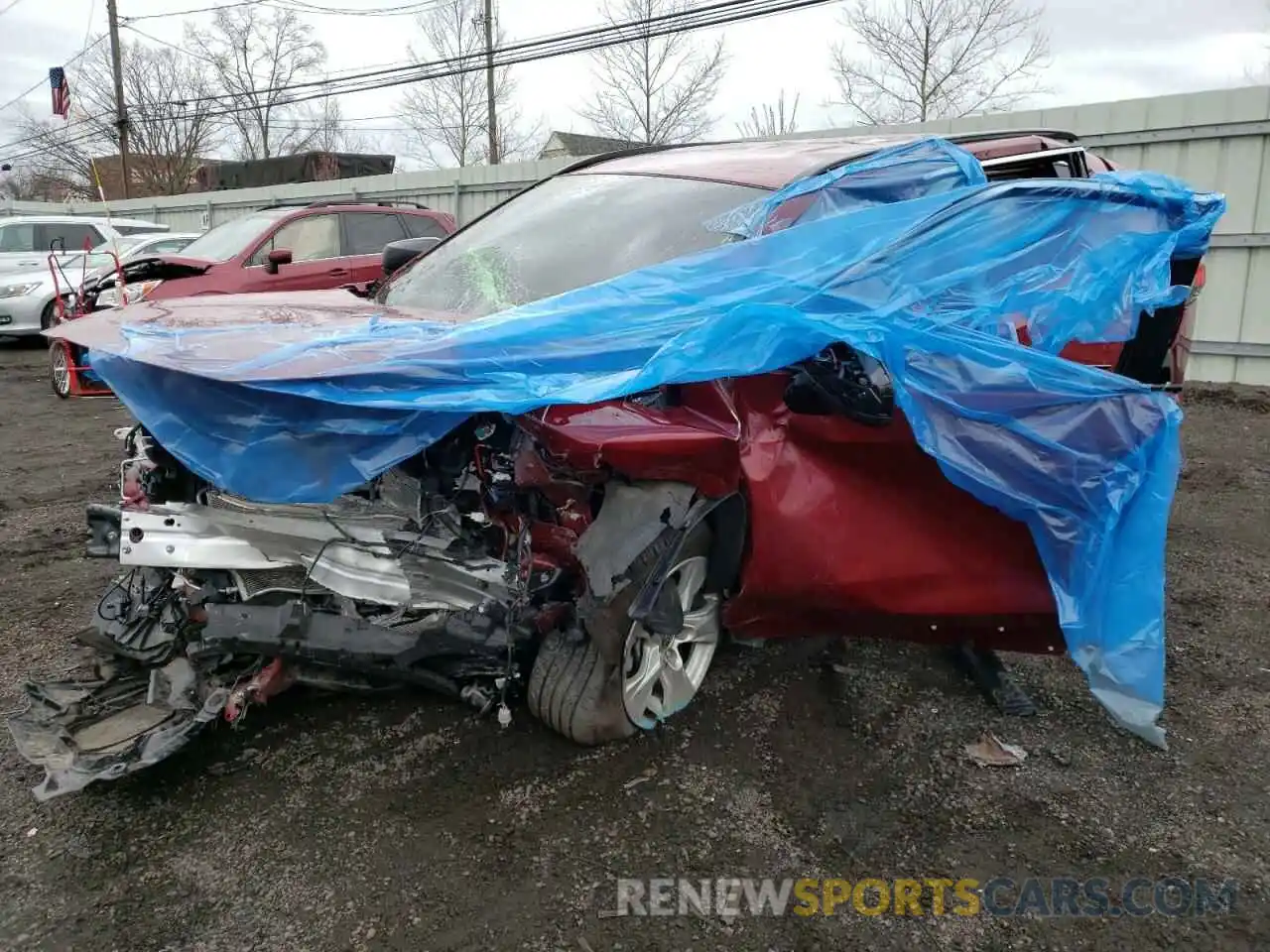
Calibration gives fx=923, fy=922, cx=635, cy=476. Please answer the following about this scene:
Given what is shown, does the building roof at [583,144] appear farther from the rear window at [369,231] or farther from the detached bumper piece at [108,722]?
the detached bumper piece at [108,722]

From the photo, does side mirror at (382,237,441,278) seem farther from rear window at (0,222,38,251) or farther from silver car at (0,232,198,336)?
rear window at (0,222,38,251)

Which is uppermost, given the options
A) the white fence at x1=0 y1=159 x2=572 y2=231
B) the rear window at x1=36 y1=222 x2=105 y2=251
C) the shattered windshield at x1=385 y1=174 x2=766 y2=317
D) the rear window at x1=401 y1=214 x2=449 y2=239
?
the white fence at x1=0 y1=159 x2=572 y2=231

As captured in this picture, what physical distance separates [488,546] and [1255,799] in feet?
7.24

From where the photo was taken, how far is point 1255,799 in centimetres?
253

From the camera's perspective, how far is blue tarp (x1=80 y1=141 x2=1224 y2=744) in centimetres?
218

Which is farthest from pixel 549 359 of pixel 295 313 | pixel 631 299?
pixel 295 313

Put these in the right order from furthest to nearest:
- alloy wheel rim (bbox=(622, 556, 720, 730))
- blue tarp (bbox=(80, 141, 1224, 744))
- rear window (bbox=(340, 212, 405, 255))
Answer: rear window (bbox=(340, 212, 405, 255))
alloy wheel rim (bbox=(622, 556, 720, 730))
blue tarp (bbox=(80, 141, 1224, 744))

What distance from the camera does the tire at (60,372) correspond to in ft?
27.5

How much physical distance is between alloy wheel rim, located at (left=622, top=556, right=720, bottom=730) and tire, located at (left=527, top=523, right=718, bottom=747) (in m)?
0.04

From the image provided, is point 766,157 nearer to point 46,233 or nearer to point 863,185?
point 863,185

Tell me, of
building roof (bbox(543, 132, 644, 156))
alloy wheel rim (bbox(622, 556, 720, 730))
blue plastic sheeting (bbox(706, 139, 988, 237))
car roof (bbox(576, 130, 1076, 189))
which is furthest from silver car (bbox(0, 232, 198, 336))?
building roof (bbox(543, 132, 644, 156))

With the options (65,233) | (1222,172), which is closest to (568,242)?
(1222,172)

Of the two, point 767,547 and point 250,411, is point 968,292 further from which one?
point 250,411

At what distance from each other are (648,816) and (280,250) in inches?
272
